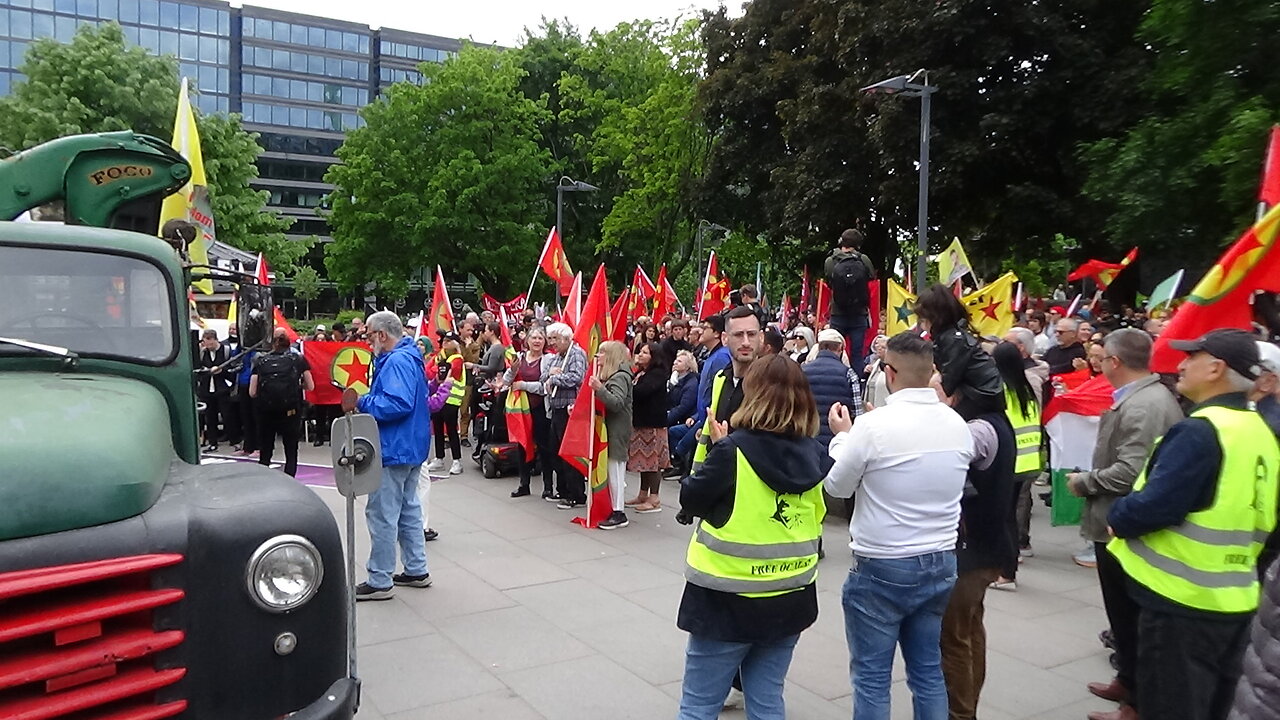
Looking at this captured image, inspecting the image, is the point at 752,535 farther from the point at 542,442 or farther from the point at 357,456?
the point at 542,442

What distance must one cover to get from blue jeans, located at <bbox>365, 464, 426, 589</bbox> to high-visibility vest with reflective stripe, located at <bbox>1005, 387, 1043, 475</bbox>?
4027 millimetres

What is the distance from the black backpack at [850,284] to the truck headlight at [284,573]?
6.56 m

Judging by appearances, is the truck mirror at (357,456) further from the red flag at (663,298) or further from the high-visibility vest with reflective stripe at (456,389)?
the red flag at (663,298)

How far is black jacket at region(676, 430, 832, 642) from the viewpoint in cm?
352

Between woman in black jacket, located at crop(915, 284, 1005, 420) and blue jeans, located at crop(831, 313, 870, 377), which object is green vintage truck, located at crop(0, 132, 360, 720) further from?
blue jeans, located at crop(831, 313, 870, 377)

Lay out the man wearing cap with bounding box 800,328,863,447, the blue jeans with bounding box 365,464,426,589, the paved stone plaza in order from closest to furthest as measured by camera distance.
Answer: the paved stone plaza
the blue jeans with bounding box 365,464,426,589
the man wearing cap with bounding box 800,328,863,447

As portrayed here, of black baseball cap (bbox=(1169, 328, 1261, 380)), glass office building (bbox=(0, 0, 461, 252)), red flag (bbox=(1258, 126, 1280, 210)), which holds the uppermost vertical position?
glass office building (bbox=(0, 0, 461, 252))

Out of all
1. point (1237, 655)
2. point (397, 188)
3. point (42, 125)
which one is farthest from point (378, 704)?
point (397, 188)

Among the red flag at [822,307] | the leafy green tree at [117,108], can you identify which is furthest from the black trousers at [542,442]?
the leafy green tree at [117,108]

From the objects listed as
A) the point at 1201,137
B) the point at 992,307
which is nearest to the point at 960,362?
the point at 992,307

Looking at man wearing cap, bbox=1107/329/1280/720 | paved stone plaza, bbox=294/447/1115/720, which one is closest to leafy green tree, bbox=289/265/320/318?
paved stone plaza, bbox=294/447/1115/720

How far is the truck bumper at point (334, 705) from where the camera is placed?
3.28 m

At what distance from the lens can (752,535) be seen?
139 inches

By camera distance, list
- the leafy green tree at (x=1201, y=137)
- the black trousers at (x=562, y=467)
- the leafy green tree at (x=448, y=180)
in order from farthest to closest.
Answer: the leafy green tree at (x=448, y=180), the leafy green tree at (x=1201, y=137), the black trousers at (x=562, y=467)
